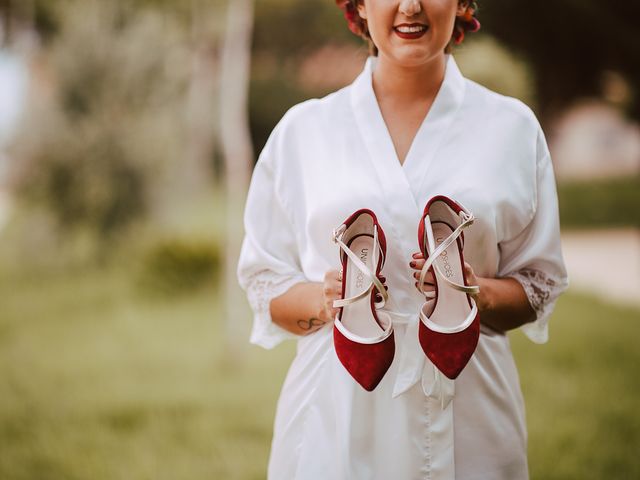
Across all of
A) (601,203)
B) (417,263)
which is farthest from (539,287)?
(601,203)

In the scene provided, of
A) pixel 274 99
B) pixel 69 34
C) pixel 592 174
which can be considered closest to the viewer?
pixel 69 34

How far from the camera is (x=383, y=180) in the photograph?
1471 millimetres

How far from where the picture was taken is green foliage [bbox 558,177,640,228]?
10.1 m

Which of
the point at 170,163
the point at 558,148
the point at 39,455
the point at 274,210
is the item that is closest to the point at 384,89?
the point at 274,210

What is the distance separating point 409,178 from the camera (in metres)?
1.48

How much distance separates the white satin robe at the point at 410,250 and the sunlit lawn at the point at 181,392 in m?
2.01

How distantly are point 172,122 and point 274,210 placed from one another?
21.9ft

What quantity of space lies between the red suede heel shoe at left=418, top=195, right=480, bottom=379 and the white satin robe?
57 millimetres

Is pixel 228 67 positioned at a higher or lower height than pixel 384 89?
higher

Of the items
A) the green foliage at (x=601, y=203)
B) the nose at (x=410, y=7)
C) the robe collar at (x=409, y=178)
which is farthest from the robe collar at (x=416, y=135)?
the green foliage at (x=601, y=203)

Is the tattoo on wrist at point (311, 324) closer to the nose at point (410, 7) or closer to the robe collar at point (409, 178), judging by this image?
the robe collar at point (409, 178)

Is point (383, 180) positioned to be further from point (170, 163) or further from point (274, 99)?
point (274, 99)

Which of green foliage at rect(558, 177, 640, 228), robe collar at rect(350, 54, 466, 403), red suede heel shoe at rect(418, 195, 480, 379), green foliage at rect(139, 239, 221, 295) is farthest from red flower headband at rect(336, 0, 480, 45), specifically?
green foliage at rect(558, 177, 640, 228)

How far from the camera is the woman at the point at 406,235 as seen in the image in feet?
4.75
